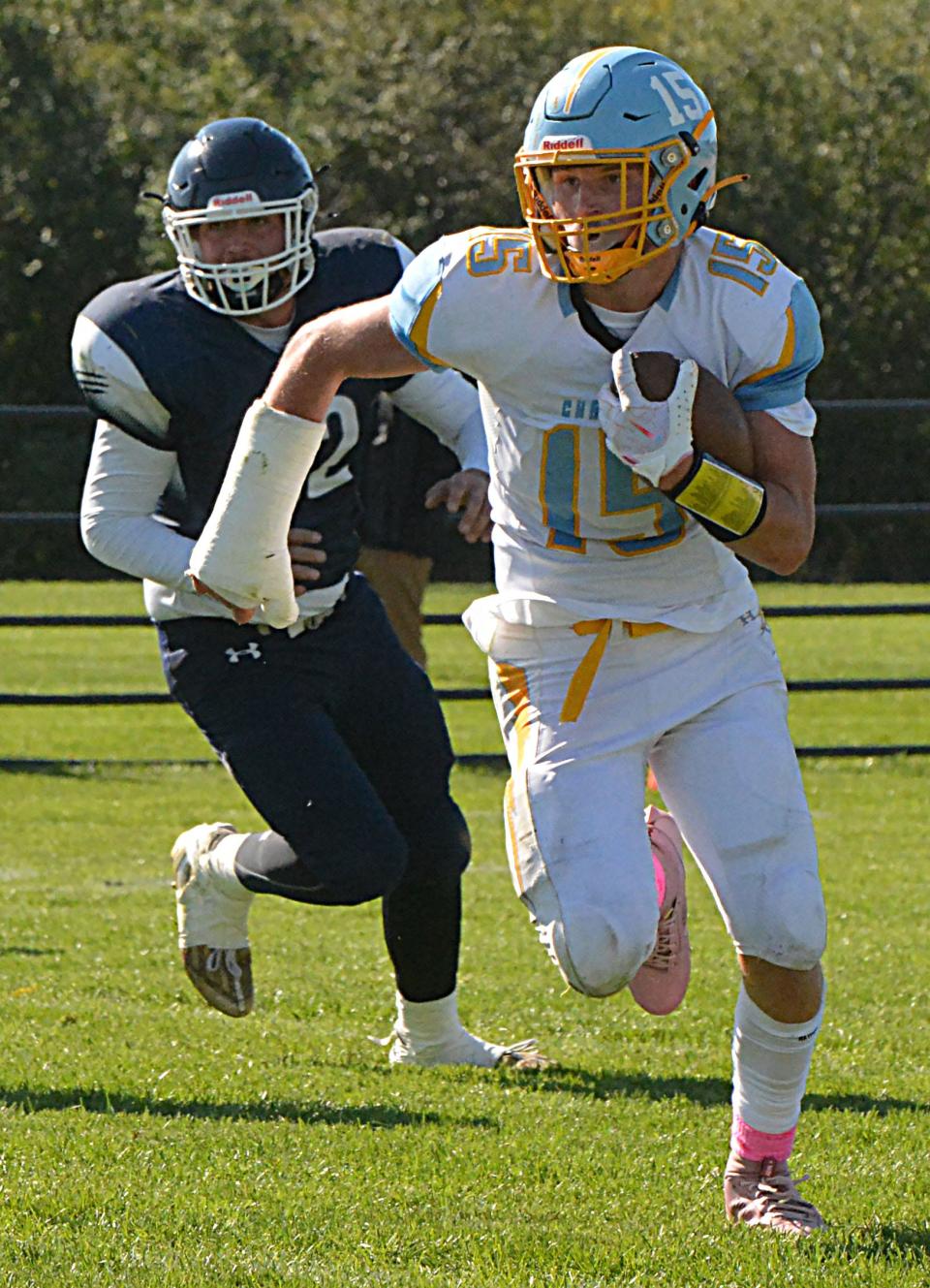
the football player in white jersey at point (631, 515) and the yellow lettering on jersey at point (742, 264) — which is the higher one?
the yellow lettering on jersey at point (742, 264)

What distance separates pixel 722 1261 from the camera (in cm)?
304

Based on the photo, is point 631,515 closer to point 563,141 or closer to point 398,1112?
point 563,141

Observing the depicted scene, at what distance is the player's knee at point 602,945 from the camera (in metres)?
3.20

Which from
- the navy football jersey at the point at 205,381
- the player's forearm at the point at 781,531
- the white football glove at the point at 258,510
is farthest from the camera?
the navy football jersey at the point at 205,381

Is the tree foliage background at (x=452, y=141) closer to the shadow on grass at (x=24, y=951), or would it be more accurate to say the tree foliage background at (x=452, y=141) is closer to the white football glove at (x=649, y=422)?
the shadow on grass at (x=24, y=951)

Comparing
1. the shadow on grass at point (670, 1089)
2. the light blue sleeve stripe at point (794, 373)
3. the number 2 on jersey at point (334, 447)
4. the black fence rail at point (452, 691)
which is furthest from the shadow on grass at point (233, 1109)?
the black fence rail at point (452, 691)

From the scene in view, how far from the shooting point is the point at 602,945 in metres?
3.21

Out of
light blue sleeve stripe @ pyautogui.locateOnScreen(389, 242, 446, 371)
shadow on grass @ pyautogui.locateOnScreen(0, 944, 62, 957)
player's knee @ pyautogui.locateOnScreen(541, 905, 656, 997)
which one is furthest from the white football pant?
shadow on grass @ pyautogui.locateOnScreen(0, 944, 62, 957)

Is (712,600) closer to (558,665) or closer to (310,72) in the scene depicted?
(558,665)

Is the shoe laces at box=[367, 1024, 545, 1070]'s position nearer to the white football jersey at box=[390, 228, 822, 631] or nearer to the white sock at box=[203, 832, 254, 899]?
the white sock at box=[203, 832, 254, 899]

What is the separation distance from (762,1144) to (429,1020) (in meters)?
1.36

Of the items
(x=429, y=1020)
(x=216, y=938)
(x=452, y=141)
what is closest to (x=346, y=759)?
(x=216, y=938)

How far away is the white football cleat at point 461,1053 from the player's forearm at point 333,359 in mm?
1646

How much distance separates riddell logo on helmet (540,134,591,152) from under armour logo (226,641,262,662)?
1.51 m
